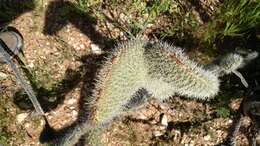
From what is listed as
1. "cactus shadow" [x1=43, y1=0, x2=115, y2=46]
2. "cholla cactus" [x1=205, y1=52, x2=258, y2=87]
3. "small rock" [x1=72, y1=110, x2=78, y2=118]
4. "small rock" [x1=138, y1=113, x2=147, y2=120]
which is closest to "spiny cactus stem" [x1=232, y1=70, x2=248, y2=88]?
"cholla cactus" [x1=205, y1=52, x2=258, y2=87]

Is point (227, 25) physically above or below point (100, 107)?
Result: above

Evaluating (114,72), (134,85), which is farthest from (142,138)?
(114,72)

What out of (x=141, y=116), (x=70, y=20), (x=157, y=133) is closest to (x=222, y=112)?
(x=157, y=133)

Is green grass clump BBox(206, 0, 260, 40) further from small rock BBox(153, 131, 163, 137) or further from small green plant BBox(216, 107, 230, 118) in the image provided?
small rock BBox(153, 131, 163, 137)

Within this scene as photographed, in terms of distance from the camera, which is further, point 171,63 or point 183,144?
point 183,144

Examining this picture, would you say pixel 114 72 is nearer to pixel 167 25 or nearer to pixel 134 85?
pixel 134 85

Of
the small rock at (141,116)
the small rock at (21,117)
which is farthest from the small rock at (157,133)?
the small rock at (21,117)
